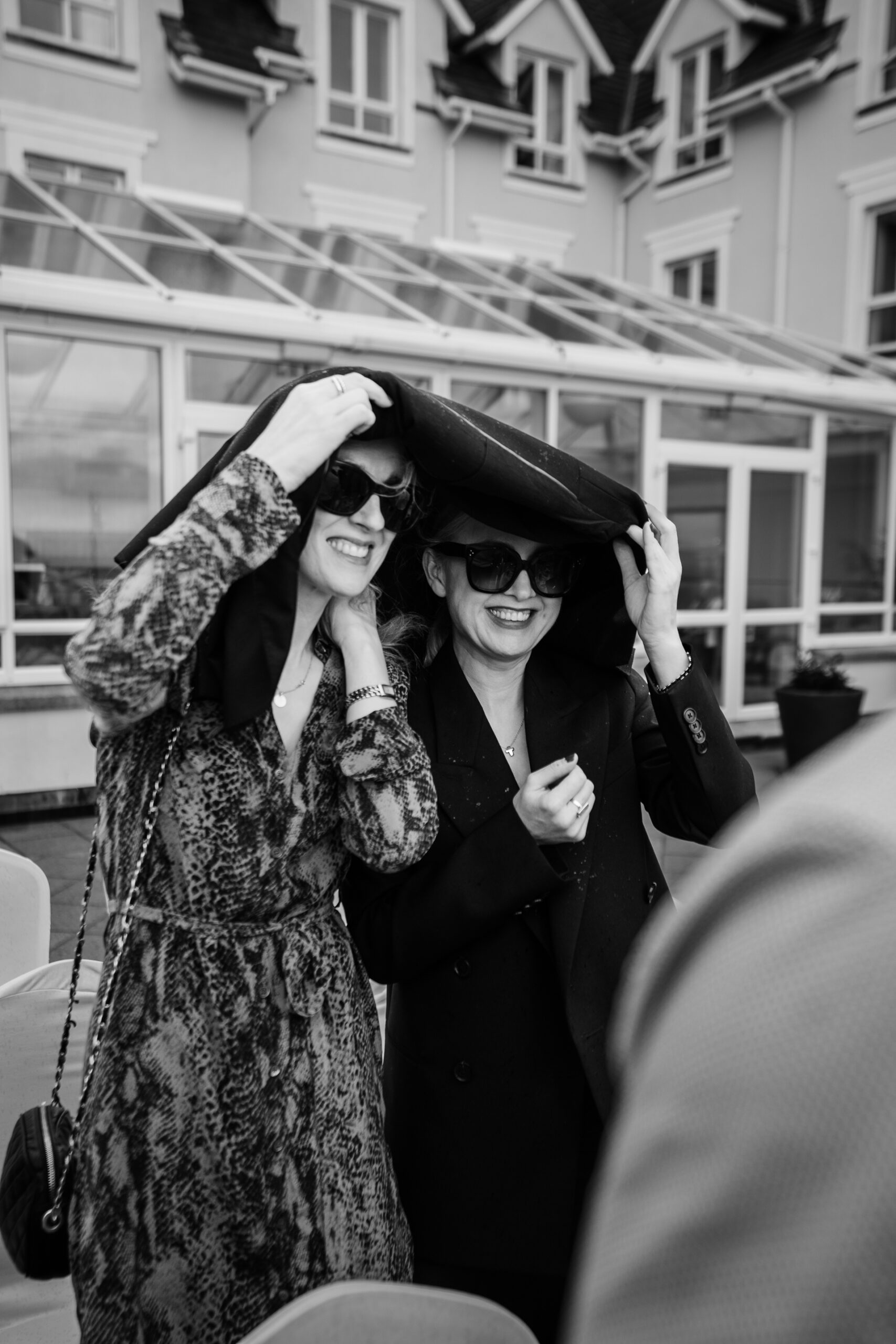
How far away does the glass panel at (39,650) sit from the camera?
21.0ft

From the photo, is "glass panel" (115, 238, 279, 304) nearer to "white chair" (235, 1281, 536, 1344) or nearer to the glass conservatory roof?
the glass conservatory roof

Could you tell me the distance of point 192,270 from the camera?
22.4ft

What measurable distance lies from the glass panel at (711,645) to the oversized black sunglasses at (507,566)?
24.3 feet

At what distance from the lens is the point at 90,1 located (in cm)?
1070

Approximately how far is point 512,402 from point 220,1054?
714cm

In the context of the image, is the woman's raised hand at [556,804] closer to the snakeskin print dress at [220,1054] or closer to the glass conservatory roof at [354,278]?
the snakeskin print dress at [220,1054]

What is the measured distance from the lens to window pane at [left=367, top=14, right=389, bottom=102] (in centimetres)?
1309

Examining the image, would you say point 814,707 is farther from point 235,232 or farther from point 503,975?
point 503,975

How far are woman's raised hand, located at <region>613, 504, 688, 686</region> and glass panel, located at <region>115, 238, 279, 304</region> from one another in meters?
5.65

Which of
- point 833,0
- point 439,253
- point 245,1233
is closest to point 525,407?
point 439,253

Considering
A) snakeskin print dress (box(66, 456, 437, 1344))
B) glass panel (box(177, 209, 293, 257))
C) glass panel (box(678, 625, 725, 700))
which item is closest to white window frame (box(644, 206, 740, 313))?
glass panel (box(678, 625, 725, 700))

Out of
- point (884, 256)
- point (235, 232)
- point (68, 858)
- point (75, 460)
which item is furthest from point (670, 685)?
point (884, 256)

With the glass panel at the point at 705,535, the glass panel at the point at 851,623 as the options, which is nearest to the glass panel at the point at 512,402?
the glass panel at the point at 705,535

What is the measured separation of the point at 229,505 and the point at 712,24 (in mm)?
16690
